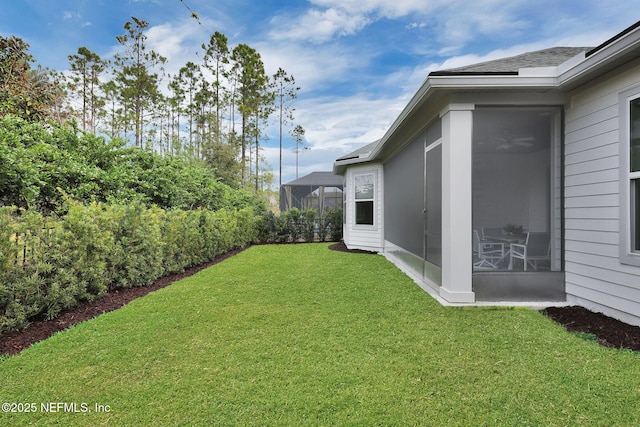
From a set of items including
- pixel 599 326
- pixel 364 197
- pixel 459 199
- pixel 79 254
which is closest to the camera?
pixel 599 326

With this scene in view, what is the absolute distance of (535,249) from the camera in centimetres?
428

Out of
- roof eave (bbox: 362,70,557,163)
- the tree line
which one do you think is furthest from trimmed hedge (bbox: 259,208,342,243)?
roof eave (bbox: 362,70,557,163)

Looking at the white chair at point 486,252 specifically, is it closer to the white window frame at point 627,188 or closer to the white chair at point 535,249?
the white chair at point 535,249

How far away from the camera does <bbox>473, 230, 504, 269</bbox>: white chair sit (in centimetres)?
476

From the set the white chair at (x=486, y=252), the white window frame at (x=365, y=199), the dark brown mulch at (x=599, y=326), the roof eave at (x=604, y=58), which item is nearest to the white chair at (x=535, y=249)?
the white chair at (x=486, y=252)

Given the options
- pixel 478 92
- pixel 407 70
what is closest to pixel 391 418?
pixel 478 92

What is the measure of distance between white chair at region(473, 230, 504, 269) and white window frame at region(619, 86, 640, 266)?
164cm

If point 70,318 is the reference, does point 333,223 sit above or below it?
above

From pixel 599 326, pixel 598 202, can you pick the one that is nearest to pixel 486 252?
pixel 598 202

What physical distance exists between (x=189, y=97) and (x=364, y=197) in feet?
52.7

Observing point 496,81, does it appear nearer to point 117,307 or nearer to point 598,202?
point 598,202

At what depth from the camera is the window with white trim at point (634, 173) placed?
3.04 m

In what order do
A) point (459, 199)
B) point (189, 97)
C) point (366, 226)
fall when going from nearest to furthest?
point (459, 199)
point (366, 226)
point (189, 97)

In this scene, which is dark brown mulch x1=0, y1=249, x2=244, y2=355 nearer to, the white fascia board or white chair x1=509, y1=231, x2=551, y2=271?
the white fascia board
